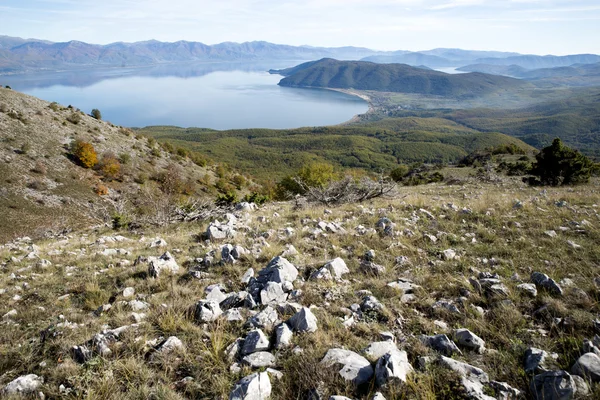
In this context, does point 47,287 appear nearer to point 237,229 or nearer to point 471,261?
point 237,229

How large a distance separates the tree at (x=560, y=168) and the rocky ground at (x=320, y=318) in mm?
23124

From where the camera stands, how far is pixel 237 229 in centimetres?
841

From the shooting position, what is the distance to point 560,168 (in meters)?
25.8

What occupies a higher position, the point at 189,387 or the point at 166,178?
the point at 189,387

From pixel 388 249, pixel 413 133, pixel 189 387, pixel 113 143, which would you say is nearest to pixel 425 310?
pixel 388 249

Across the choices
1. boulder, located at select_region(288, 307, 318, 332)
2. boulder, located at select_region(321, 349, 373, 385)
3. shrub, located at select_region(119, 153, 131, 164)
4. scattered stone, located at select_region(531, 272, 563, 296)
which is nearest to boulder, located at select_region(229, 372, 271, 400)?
boulder, located at select_region(321, 349, 373, 385)

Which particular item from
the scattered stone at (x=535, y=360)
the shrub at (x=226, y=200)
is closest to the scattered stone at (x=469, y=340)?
the scattered stone at (x=535, y=360)

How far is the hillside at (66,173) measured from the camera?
28.4 meters

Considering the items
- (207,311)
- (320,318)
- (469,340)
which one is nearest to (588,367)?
(469,340)

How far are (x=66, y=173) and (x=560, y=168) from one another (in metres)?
51.9

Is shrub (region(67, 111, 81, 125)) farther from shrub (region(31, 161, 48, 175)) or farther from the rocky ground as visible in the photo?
the rocky ground

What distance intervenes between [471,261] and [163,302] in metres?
5.47

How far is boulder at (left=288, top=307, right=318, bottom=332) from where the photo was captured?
12.0ft

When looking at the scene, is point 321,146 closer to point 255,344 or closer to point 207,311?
point 207,311
